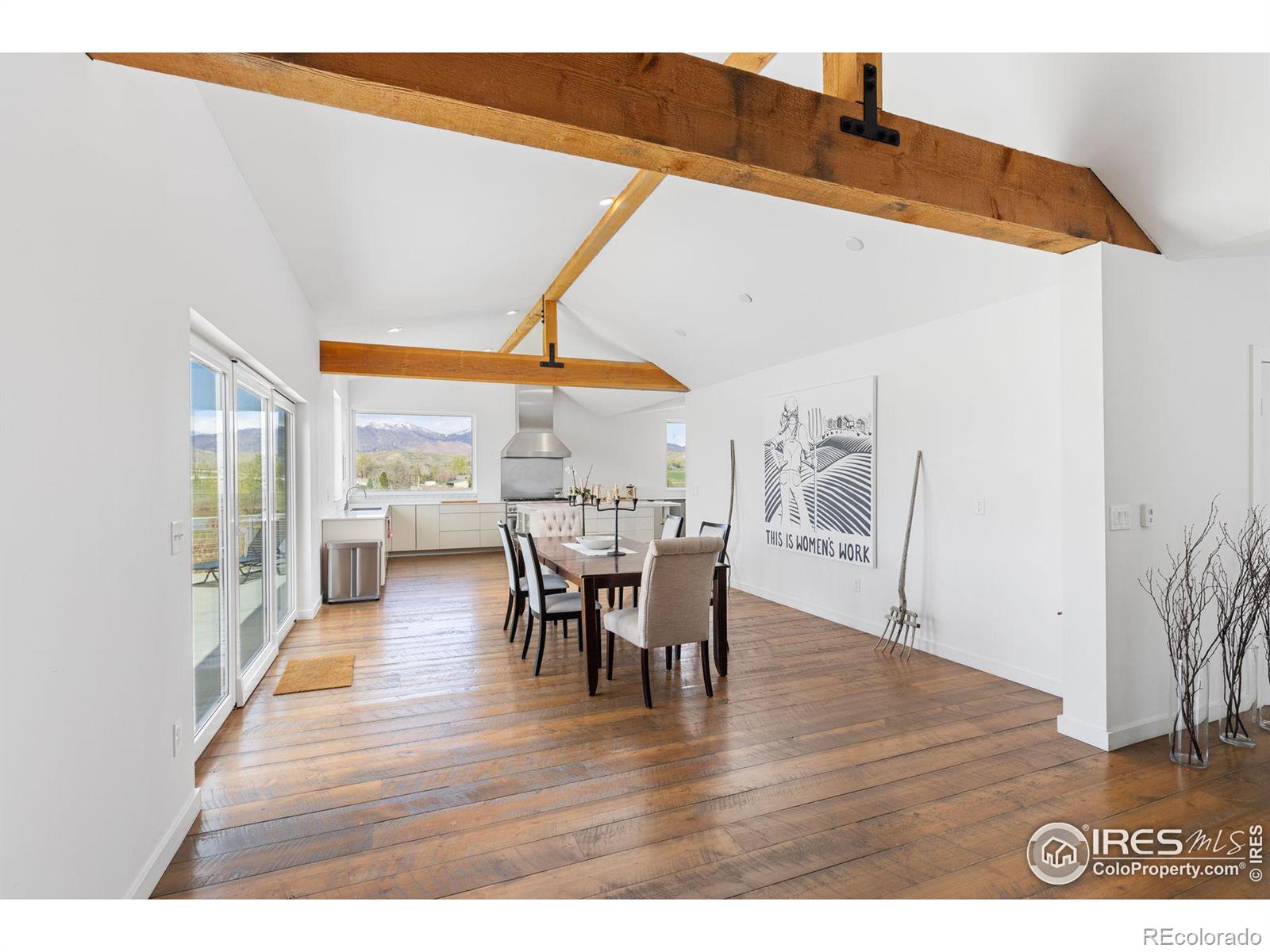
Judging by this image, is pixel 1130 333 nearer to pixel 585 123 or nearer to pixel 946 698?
pixel 946 698

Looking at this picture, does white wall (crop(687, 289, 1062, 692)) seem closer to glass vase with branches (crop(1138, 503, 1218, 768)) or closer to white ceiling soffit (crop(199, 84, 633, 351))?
glass vase with branches (crop(1138, 503, 1218, 768))

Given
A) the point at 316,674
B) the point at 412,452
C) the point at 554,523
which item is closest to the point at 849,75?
the point at 316,674

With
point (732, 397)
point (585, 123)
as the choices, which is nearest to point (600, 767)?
point (585, 123)

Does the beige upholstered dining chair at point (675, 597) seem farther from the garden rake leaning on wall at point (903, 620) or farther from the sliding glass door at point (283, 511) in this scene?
the sliding glass door at point (283, 511)

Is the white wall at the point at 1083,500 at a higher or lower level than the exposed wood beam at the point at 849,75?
lower

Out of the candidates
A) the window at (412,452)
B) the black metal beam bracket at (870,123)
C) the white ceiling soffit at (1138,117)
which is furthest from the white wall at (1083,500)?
the window at (412,452)

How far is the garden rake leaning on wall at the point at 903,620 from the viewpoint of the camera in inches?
175

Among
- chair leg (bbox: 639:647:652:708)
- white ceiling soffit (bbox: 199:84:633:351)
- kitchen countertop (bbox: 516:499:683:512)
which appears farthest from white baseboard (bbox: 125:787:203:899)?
kitchen countertop (bbox: 516:499:683:512)

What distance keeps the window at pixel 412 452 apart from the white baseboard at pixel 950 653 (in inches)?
227

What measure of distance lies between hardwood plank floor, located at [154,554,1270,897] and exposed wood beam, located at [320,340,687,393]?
3467mm

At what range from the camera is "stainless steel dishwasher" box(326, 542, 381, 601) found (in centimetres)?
614

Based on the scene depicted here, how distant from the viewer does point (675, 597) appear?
3449mm

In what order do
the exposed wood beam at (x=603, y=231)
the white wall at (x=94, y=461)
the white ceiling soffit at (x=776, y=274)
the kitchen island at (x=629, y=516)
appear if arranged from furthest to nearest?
the kitchen island at (x=629, y=516)
the exposed wood beam at (x=603, y=231)
the white ceiling soffit at (x=776, y=274)
the white wall at (x=94, y=461)

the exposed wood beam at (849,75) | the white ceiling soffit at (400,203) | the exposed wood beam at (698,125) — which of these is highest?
the white ceiling soffit at (400,203)
